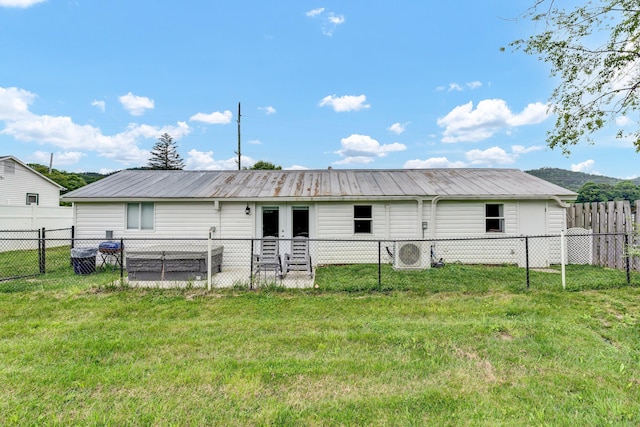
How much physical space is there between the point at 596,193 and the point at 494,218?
1411cm

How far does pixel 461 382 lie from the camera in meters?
2.73

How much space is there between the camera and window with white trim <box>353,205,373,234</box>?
957cm

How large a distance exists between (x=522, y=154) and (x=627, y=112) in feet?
30.7

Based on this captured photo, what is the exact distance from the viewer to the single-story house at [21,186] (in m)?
16.4

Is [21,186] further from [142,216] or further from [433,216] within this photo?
[433,216]

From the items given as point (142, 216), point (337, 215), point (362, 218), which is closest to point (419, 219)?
point (362, 218)

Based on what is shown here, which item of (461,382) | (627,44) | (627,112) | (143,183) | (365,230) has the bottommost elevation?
(461,382)

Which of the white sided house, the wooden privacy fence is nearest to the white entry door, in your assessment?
the white sided house

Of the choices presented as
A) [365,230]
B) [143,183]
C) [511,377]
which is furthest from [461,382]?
[143,183]

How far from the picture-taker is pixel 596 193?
17875 millimetres

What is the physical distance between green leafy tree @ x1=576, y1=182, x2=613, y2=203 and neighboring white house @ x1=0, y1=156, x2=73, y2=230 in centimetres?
2870

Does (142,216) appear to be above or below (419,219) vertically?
above

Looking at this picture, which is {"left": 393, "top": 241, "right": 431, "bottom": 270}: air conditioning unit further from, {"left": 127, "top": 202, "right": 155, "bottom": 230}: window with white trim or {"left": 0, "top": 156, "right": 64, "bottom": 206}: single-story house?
{"left": 0, "top": 156, "right": 64, "bottom": 206}: single-story house

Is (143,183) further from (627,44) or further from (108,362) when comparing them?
(627,44)
